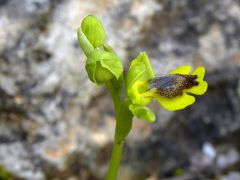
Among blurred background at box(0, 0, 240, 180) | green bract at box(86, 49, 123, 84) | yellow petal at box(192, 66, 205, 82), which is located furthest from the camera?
blurred background at box(0, 0, 240, 180)

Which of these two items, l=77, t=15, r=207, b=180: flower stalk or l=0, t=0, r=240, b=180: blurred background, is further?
l=0, t=0, r=240, b=180: blurred background

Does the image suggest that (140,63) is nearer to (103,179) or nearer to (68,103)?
(68,103)

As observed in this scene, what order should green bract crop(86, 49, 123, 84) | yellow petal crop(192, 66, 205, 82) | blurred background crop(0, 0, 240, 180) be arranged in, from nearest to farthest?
green bract crop(86, 49, 123, 84) < yellow petal crop(192, 66, 205, 82) < blurred background crop(0, 0, 240, 180)

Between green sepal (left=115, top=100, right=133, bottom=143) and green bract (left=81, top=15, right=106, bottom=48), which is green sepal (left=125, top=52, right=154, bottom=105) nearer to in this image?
green sepal (left=115, top=100, right=133, bottom=143)

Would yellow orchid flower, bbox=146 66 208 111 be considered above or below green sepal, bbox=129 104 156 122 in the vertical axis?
above

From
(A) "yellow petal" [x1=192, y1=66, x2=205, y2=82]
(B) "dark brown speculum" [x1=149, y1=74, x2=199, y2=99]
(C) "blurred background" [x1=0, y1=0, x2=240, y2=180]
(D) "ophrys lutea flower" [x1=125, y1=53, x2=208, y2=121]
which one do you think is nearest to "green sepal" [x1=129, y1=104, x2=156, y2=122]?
(D) "ophrys lutea flower" [x1=125, y1=53, x2=208, y2=121]

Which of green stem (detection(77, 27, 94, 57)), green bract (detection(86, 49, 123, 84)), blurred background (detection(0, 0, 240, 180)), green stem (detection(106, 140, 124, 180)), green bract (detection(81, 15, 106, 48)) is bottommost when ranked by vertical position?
green stem (detection(106, 140, 124, 180))

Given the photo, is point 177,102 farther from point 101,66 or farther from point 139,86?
point 101,66
